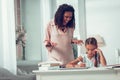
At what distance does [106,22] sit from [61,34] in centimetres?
44

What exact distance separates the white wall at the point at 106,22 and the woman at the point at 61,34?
177 mm

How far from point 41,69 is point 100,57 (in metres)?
0.55

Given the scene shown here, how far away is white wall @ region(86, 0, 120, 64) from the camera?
2.43m

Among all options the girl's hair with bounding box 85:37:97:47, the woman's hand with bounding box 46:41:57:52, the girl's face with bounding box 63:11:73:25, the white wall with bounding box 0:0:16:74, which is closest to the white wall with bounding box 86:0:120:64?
the girl's hair with bounding box 85:37:97:47

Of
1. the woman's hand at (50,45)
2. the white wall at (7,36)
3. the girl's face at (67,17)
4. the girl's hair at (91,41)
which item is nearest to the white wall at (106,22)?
the girl's hair at (91,41)

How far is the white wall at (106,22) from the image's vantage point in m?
2.43

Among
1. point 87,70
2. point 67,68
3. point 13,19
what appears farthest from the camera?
point 13,19

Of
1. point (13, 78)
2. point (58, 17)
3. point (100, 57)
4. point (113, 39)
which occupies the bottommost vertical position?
point (13, 78)

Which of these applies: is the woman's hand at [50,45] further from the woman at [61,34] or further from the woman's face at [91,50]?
the woman's face at [91,50]

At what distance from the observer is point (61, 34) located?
2.60 meters

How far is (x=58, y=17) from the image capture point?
261cm

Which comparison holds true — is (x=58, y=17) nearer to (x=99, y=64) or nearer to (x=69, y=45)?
(x=69, y=45)

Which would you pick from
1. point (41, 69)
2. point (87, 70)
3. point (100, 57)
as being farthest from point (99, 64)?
point (41, 69)

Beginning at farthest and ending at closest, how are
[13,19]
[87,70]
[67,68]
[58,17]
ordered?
[13,19] → [58,17] → [67,68] → [87,70]
